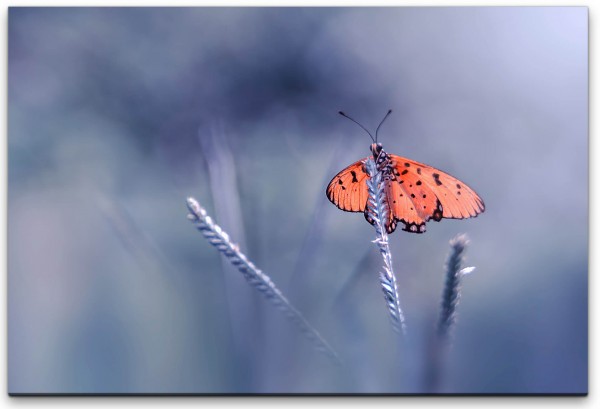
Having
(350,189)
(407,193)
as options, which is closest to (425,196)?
(407,193)

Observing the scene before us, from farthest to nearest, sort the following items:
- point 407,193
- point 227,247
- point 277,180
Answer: point 277,180 < point 407,193 < point 227,247

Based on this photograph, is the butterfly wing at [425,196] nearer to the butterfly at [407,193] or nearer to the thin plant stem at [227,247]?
the butterfly at [407,193]

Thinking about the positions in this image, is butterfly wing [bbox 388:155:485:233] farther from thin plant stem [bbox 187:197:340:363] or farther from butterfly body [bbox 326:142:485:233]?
thin plant stem [bbox 187:197:340:363]

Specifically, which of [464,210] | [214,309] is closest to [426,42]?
[464,210]

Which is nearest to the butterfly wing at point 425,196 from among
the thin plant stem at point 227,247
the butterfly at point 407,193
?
the butterfly at point 407,193

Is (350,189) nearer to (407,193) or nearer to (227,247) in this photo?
(407,193)

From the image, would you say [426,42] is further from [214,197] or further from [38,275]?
[38,275]
